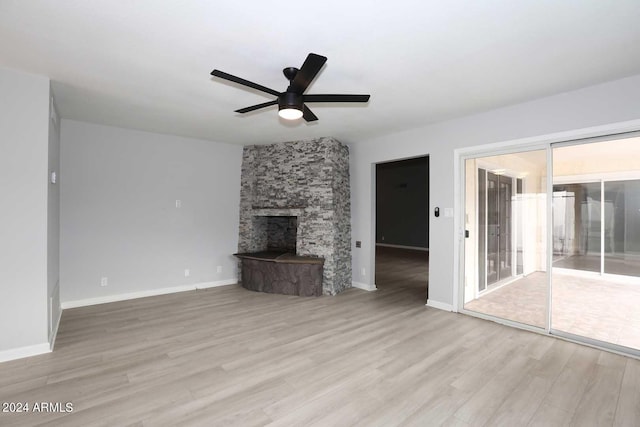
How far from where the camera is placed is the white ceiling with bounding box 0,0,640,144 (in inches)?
78.3

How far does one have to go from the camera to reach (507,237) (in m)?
4.05

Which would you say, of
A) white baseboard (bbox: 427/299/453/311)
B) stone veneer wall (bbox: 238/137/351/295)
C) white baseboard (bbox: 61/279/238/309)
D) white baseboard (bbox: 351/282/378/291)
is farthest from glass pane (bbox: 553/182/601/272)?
white baseboard (bbox: 61/279/238/309)

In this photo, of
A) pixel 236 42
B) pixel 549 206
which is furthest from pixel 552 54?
pixel 236 42

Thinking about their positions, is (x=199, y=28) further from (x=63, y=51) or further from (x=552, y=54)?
(x=552, y=54)

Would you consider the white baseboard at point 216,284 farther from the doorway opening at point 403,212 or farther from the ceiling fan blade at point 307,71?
the doorway opening at point 403,212

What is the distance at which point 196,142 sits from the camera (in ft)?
18.1

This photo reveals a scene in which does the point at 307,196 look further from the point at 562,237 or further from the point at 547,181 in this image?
the point at 562,237

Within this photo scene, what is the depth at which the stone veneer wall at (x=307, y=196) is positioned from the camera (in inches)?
205

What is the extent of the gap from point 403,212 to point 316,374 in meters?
10.0

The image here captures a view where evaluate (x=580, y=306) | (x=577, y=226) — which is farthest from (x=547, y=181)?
(x=580, y=306)

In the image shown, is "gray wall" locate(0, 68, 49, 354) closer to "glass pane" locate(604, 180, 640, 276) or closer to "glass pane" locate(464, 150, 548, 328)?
"glass pane" locate(464, 150, 548, 328)

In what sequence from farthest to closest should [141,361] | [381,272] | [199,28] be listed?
1. [381,272]
2. [141,361]
3. [199,28]

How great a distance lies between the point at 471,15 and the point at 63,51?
10.3ft

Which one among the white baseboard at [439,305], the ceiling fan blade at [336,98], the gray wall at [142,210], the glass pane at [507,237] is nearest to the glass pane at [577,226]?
the glass pane at [507,237]
